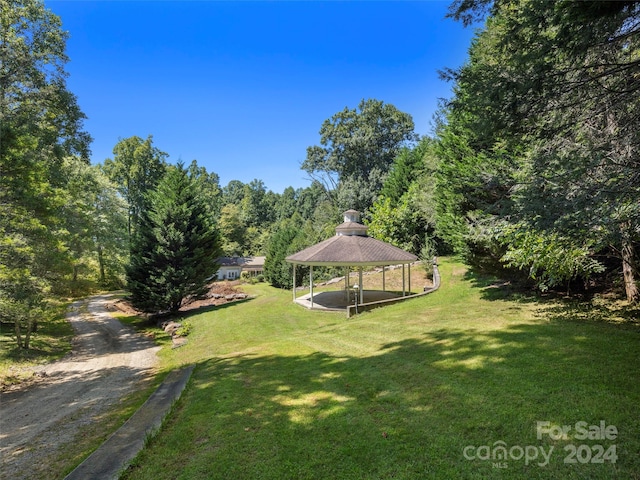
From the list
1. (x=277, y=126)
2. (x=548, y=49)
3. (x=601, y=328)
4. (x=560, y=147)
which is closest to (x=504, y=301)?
(x=601, y=328)

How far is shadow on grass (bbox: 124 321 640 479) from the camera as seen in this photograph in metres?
3.47

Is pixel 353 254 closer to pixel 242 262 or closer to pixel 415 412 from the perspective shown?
pixel 415 412

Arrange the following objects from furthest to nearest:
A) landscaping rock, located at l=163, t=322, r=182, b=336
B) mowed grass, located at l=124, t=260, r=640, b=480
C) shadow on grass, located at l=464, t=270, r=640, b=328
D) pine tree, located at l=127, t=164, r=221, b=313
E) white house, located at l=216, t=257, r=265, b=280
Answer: white house, located at l=216, t=257, r=265, b=280 < pine tree, located at l=127, t=164, r=221, b=313 < landscaping rock, located at l=163, t=322, r=182, b=336 < shadow on grass, located at l=464, t=270, r=640, b=328 < mowed grass, located at l=124, t=260, r=640, b=480

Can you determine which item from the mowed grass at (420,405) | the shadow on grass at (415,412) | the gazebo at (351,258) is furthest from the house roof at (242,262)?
the shadow on grass at (415,412)

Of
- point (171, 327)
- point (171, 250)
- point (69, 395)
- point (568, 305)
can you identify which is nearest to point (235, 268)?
point (171, 250)

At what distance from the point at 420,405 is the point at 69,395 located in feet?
32.6

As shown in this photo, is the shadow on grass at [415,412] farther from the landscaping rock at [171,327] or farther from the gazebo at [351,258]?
the landscaping rock at [171,327]

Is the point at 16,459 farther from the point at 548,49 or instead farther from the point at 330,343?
the point at 548,49

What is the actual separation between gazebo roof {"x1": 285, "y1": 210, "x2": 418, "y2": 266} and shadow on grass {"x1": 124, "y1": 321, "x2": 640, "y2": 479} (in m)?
8.32

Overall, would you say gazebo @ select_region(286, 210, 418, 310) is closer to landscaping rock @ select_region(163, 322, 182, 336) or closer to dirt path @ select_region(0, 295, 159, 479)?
landscaping rock @ select_region(163, 322, 182, 336)

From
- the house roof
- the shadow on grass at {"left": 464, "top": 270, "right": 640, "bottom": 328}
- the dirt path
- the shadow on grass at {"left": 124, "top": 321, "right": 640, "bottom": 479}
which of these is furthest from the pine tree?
the house roof

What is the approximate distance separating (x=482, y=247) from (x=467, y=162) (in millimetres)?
3908

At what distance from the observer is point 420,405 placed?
184 inches

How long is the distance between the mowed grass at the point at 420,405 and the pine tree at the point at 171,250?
10692mm
